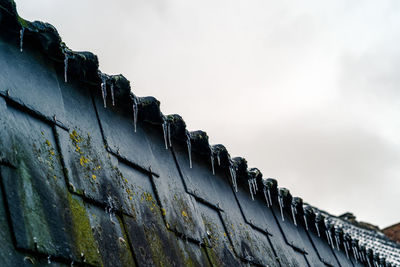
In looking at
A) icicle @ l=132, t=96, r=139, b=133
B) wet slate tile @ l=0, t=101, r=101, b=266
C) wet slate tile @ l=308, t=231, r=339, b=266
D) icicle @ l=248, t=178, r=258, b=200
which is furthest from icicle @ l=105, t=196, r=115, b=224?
wet slate tile @ l=308, t=231, r=339, b=266

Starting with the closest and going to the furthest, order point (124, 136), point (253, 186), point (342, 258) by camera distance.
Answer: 1. point (124, 136)
2. point (253, 186)
3. point (342, 258)

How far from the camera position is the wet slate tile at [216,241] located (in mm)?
4344

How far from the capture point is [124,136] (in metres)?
4.15

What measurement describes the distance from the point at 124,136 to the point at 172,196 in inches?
27.7

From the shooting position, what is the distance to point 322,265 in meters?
7.00

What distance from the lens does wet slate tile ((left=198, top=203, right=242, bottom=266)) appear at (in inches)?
171

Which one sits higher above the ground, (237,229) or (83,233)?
(237,229)

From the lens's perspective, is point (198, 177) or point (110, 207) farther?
point (198, 177)

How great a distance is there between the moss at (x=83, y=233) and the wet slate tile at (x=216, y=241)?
1.59m

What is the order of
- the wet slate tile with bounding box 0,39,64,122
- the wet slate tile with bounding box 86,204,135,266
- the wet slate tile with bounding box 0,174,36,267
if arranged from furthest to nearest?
the wet slate tile with bounding box 0,39,64,122 → the wet slate tile with bounding box 86,204,135,266 → the wet slate tile with bounding box 0,174,36,267

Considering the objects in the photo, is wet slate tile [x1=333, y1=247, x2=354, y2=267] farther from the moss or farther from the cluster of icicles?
the moss

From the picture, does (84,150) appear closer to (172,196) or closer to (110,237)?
(110,237)

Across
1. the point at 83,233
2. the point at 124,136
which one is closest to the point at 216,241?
the point at 124,136

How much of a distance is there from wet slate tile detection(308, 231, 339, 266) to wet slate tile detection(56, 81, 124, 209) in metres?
4.62
